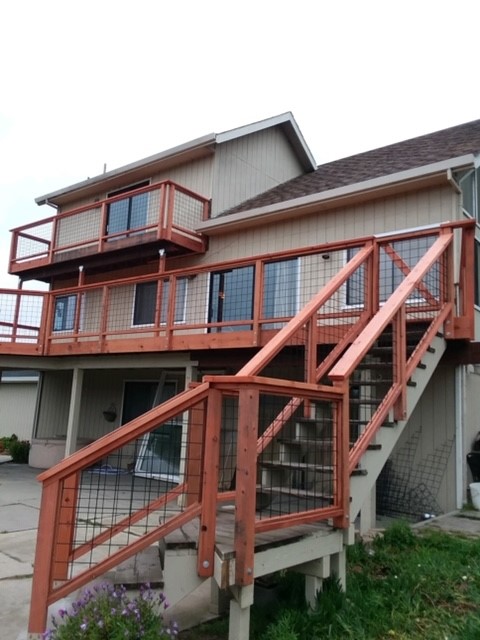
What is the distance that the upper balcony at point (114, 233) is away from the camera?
1072 cm

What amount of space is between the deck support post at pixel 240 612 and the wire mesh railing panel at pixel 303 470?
0.55 metres

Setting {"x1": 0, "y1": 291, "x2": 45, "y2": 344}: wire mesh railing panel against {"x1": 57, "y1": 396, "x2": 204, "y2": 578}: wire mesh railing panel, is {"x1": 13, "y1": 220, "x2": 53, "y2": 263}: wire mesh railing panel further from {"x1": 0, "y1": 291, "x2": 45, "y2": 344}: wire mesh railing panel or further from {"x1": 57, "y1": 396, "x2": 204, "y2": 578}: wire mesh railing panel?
{"x1": 57, "y1": 396, "x2": 204, "y2": 578}: wire mesh railing panel

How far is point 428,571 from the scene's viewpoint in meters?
3.98

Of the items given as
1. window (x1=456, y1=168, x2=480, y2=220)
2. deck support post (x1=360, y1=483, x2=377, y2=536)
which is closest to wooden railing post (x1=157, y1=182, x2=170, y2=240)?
window (x1=456, y1=168, x2=480, y2=220)

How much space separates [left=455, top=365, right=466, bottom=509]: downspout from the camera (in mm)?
6809

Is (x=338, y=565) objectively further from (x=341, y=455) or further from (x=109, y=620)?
(x=109, y=620)

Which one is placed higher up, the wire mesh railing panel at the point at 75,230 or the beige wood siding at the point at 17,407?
the wire mesh railing panel at the point at 75,230

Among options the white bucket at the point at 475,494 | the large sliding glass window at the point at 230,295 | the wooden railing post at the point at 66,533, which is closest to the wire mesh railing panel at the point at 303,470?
the wooden railing post at the point at 66,533

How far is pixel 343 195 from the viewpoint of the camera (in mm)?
8562

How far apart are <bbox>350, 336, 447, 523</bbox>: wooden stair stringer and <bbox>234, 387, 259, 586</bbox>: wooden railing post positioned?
1.10 metres

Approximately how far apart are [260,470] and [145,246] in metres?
7.38

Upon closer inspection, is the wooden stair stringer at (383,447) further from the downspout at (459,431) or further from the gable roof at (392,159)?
the gable roof at (392,159)

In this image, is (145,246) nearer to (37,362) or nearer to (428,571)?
(37,362)

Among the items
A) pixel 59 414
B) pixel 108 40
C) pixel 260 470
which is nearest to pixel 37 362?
pixel 59 414
